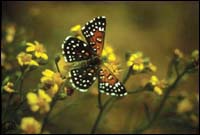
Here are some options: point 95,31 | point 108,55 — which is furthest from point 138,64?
point 95,31

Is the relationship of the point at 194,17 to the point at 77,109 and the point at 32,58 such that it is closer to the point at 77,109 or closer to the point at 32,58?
the point at 77,109

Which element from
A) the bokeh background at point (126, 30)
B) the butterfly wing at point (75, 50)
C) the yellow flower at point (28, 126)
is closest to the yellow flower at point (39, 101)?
the yellow flower at point (28, 126)

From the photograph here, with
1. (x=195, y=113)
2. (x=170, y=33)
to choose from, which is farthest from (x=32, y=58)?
(x=170, y=33)

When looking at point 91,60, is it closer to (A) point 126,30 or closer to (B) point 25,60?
(B) point 25,60

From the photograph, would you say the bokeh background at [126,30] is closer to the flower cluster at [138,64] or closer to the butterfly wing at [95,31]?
the flower cluster at [138,64]

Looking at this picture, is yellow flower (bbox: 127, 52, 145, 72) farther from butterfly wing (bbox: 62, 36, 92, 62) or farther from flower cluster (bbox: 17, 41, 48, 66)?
flower cluster (bbox: 17, 41, 48, 66)

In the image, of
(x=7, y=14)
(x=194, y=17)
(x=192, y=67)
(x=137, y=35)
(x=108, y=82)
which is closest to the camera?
(x=108, y=82)

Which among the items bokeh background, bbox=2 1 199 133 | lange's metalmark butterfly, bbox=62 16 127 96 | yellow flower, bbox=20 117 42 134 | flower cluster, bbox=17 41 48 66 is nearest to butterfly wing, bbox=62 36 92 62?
lange's metalmark butterfly, bbox=62 16 127 96
